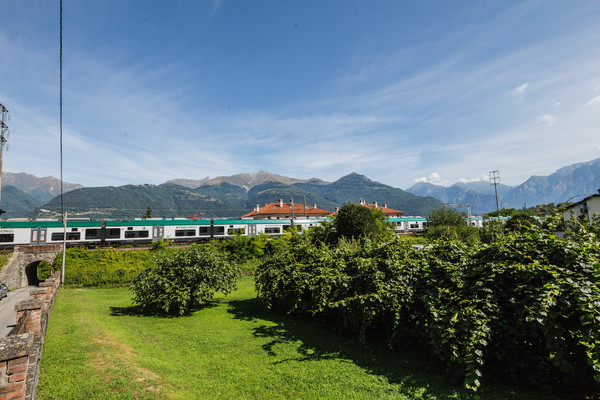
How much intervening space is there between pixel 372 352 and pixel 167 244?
99.2 ft

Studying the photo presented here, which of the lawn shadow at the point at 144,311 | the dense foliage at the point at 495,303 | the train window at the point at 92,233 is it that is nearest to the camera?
the dense foliage at the point at 495,303

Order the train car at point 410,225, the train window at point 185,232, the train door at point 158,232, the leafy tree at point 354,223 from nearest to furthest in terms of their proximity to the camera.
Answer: the leafy tree at point 354,223 → the train door at point 158,232 → the train window at point 185,232 → the train car at point 410,225

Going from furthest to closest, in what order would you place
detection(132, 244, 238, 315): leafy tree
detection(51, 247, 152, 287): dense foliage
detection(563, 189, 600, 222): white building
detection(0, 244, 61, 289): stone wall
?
detection(563, 189, 600, 222): white building → detection(0, 244, 61, 289): stone wall → detection(51, 247, 152, 287): dense foliage → detection(132, 244, 238, 315): leafy tree

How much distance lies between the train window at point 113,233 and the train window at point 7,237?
24.7 feet

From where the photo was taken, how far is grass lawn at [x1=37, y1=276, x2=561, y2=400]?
5306 millimetres

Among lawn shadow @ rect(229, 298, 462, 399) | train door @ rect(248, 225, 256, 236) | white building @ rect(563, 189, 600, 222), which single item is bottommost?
lawn shadow @ rect(229, 298, 462, 399)

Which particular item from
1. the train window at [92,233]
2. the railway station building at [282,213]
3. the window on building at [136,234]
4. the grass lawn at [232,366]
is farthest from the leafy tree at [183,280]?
the railway station building at [282,213]

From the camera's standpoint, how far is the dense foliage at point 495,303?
15.4 ft

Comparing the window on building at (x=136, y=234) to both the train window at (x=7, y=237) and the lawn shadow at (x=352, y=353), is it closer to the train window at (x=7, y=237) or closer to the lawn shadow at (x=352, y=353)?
the train window at (x=7, y=237)

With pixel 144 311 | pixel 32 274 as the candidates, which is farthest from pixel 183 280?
pixel 32 274

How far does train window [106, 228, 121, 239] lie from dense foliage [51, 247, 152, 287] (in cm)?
320

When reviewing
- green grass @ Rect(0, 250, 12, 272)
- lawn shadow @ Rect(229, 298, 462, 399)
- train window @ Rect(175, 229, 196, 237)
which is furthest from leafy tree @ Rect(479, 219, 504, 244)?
green grass @ Rect(0, 250, 12, 272)

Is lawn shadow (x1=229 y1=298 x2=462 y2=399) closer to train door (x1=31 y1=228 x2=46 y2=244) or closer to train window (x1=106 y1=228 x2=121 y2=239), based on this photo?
train window (x1=106 y1=228 x2=121 y2=239)

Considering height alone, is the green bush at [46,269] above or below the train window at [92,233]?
below
